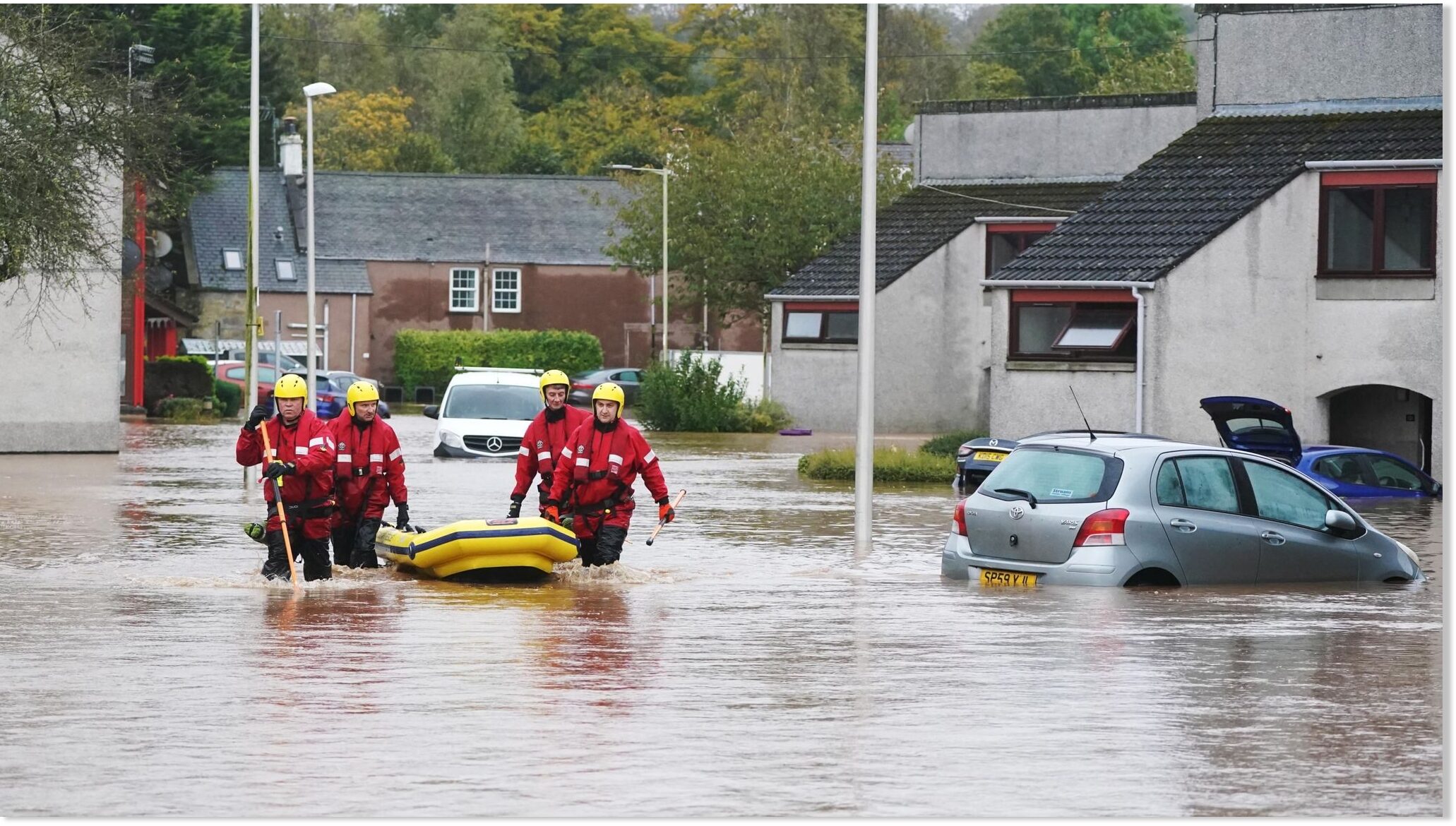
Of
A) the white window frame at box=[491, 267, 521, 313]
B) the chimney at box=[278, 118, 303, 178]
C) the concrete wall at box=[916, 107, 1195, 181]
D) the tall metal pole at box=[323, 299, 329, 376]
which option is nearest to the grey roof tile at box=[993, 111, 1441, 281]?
the concrete wall at box=[916, 107, 1195, 181]

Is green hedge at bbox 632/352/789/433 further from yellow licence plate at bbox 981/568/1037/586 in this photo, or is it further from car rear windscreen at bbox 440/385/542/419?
yellow licence plate at bbox 981/568/1037/586

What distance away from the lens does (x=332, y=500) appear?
1745 centimetres

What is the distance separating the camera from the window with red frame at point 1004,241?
4984 cm

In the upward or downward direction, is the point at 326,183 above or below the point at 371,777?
above

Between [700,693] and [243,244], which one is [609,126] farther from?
[700,693]

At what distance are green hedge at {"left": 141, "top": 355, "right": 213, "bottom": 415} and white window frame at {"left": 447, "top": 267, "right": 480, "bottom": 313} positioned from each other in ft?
75.0

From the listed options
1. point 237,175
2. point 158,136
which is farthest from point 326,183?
point 158,136

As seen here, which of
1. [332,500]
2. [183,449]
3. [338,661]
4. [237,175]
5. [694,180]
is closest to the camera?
[338,661]

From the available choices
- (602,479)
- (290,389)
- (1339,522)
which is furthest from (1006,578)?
(290,389)

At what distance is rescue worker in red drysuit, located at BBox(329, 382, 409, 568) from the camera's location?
17.9 metres

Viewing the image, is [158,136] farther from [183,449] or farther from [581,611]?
[581,611]

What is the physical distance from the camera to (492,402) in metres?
36.7

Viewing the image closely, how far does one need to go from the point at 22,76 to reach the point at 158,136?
310cm

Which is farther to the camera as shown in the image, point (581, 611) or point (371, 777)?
point (581, 611)
